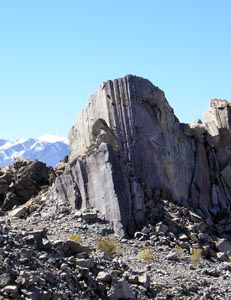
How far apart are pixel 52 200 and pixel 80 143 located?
343 centimetres

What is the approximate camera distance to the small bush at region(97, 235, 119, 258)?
2664cm

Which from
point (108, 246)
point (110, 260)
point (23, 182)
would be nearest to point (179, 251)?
point (108, 246)

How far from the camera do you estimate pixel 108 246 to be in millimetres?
26969

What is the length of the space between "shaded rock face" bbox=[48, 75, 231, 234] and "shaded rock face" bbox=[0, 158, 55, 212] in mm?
3397

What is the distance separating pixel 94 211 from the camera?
3170cm

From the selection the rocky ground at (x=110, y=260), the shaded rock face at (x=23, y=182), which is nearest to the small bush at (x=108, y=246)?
the rocky ground at (x=110, y=260)

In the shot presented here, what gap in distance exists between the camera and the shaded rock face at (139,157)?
3216cm

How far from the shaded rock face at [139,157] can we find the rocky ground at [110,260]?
1.18m

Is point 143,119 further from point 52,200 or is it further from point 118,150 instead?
point 52,200

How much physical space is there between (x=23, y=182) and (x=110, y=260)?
15205 millimetres

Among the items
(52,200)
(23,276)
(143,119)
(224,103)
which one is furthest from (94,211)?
(23,276)

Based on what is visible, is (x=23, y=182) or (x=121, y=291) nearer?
(x=121, y=291)

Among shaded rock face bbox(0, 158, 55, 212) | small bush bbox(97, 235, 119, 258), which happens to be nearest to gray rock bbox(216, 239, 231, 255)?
small bush bbox(97, 235, 119, 258)

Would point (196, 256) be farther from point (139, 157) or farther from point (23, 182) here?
point (23, 182)
